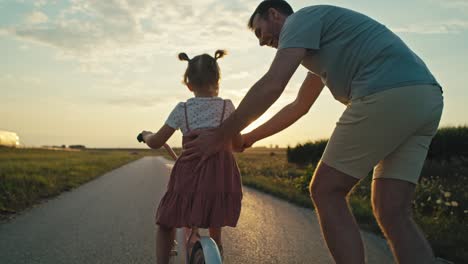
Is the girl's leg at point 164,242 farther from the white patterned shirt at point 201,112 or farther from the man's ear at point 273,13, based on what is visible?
the man's ear at point 273,13

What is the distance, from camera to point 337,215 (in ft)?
8.33

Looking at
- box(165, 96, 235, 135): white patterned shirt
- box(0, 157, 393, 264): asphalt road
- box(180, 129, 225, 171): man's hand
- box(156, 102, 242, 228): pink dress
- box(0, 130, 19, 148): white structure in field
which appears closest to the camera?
box(180, 129, 225, 171): man's hand

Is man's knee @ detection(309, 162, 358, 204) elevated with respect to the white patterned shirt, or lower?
lower

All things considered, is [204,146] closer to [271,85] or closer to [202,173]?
[202,173]

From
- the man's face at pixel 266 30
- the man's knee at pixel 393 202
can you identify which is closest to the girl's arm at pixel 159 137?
the man's face at pixel 266 30

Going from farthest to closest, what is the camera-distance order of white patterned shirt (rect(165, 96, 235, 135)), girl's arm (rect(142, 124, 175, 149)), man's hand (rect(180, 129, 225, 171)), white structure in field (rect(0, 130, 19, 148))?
white structure in field (rect(0, 130, 19, 148))
girl's arm (rect(142, 124, 175, 149))
white patterned shirt (rect(165, 96, 235, 135))
man's hand (rect(180, 129, 225, 171))

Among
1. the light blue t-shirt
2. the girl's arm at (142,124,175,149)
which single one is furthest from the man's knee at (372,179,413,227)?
the girl's arm at (142,124,175,149)

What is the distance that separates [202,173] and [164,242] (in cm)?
63

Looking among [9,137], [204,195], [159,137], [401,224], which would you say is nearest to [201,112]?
[159,137]

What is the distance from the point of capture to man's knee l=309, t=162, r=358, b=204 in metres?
2.53

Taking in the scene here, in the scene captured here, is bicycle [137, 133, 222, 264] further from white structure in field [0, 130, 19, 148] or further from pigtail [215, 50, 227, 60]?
white structure in field [0, 130, 19, 148]

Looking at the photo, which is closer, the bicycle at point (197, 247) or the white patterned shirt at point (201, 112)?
the bicycle at point (197, 247)

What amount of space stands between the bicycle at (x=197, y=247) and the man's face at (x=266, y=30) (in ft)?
3.63

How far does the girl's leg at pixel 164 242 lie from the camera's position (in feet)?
11.0
